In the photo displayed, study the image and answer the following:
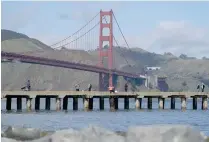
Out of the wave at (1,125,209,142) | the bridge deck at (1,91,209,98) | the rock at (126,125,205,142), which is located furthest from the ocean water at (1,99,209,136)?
the rock at (126,125,205,142)

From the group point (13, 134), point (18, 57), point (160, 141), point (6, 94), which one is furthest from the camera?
point (18, 57)

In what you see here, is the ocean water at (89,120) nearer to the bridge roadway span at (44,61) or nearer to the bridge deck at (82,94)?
the bridge deck at (82,94)

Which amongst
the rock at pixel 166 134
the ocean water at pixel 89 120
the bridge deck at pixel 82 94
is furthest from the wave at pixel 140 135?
the bridge deck at pixel 82 94

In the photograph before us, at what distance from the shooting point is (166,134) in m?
13.2

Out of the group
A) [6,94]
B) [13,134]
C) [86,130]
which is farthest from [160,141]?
[6,94]

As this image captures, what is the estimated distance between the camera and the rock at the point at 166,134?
1322 cm

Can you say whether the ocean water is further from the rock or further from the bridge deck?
the rock

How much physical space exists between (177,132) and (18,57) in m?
84.8

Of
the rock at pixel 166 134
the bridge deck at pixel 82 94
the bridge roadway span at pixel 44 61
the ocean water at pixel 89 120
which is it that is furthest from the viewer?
the bridge roadway span at pixel 44 61

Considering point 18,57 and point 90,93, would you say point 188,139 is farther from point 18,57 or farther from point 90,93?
point 18,57

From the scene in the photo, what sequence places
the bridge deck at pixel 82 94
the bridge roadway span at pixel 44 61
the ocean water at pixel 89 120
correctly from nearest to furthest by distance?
the ocean water at pixel 89 120 < the bridge deck at pixel 82 94 < the bridge roadway span at pixel 44 61

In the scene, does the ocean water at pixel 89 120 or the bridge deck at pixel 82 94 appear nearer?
the ocean water at pixel 89 120

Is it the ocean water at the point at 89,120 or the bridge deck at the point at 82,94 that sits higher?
the bridge deck at the point at 82,94

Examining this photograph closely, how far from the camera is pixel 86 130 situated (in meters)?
14.1
